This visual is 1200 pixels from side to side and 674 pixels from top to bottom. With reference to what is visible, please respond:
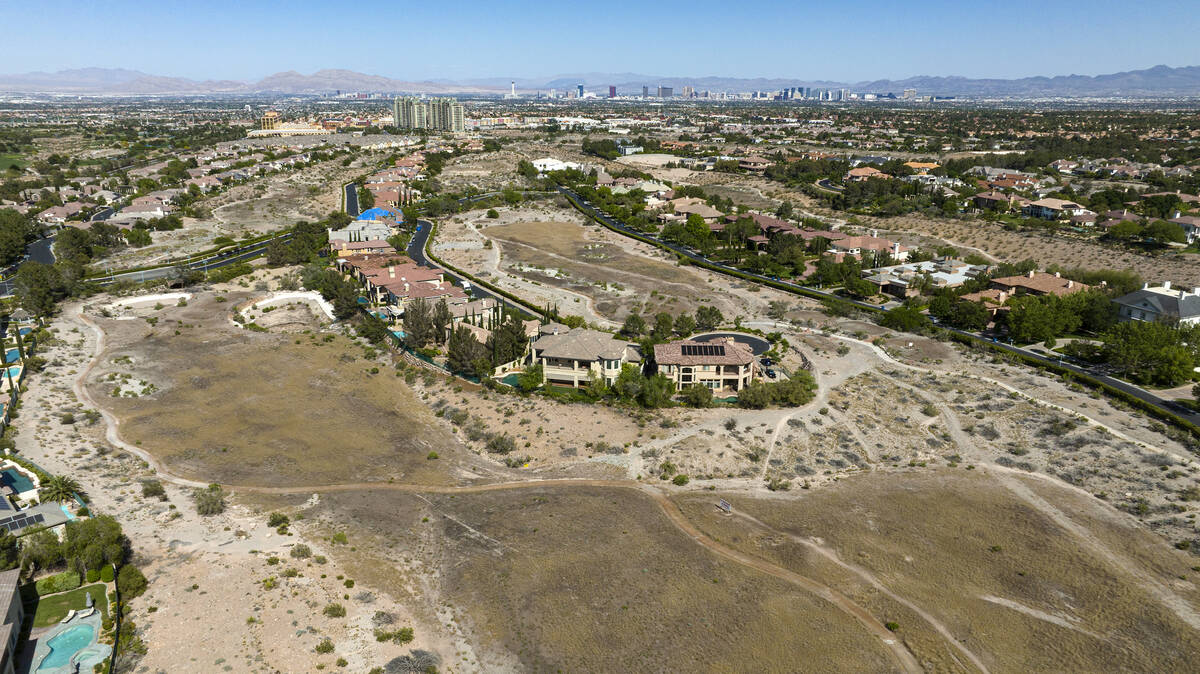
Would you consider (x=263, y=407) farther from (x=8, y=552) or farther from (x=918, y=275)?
(x=918, y=275)

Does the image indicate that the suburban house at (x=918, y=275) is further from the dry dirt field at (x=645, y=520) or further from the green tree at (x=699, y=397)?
the green tree at (x=699, y=397)

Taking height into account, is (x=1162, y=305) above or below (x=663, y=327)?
above

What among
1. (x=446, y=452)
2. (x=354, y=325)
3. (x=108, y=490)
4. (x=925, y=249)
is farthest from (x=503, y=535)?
(x=925, y=249)

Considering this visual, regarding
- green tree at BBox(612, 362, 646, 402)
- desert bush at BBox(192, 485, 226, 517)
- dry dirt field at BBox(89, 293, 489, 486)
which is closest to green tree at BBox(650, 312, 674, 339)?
green tree at BBox(612, 362, 646, 402)

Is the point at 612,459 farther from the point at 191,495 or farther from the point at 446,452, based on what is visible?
the point at 191,495

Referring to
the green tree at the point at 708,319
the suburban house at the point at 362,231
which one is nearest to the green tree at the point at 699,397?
the green tree at the point at 708,319

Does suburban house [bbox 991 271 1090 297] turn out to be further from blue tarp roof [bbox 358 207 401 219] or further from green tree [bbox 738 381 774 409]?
blue tarp roof [bbox 358 207 401 219]

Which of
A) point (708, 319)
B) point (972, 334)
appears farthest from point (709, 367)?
point (972, 334)
